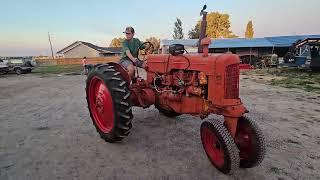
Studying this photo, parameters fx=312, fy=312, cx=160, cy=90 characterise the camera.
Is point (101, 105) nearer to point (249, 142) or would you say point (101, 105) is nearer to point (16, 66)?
point (249, 142)

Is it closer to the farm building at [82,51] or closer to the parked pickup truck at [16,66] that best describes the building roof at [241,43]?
the parked pickup truck at [16,66]

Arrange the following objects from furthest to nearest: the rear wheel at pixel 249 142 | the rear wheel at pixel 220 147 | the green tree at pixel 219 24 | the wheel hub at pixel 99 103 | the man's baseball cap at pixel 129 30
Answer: the green tree at pixel 219 24 → the man's baseball cap at pixel 129 30 → the wheel hub at pixel 99 103 → the rear wheel at pixel 249 142 → the rear wheel at pixel 220 147

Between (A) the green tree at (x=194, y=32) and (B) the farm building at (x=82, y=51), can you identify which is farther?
(A) the green tree at (x=194, y=32)

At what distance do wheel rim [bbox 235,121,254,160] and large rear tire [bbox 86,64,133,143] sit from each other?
1.60 metres

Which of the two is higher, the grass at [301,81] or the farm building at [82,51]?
the farm building at [82,51]

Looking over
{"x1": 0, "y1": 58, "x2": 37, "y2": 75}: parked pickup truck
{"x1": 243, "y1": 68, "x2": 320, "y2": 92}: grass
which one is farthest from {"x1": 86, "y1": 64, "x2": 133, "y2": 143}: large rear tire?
{"x1": 0, "y1": 58, "x2": 37, "y2": 75}: parked pickup truck

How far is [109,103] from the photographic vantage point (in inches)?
200

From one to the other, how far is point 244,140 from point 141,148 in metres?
1.55

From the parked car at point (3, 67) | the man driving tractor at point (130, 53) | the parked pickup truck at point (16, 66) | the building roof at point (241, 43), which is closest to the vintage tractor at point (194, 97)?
the man driving tractor at point (130, 53)

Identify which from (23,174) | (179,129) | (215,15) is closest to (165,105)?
(179,129)

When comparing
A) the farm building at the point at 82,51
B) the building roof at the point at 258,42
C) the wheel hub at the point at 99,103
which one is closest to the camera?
the wheel hub at the point at 99,103

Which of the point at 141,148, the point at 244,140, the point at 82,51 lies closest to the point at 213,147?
the point at 244,140

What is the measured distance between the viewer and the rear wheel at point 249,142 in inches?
145

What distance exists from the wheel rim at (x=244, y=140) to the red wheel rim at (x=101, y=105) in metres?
1.98
